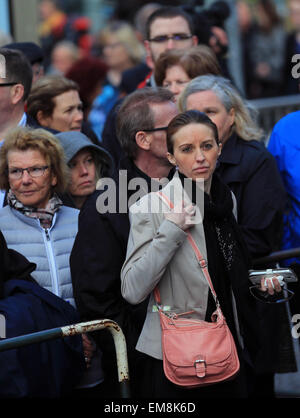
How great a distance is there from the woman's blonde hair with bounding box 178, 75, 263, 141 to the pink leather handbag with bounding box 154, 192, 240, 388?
1349mm

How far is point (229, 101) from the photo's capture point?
556 cm

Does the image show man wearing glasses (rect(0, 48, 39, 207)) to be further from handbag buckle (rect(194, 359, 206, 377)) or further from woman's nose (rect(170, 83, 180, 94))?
handbag buckle (rect(194, 359, 206, 377))

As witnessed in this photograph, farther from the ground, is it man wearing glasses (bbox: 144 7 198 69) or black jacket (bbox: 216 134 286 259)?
man wearing glasses (bbox: 144 7 198 69)

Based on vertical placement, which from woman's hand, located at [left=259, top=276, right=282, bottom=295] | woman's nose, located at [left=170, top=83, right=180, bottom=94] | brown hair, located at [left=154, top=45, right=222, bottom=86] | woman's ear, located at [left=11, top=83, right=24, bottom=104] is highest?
brown hair, located at [left=154, top=45, right=222, bottom=86]

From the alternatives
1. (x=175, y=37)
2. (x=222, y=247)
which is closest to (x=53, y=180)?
(x=222, y=247)

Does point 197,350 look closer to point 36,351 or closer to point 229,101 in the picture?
point 36,351

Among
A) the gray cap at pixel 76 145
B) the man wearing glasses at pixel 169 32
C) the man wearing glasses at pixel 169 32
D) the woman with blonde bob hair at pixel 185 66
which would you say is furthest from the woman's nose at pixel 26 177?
the man wearing glasses at pixel 169 32

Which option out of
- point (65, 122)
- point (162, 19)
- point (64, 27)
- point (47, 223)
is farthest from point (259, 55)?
point (47, 223)

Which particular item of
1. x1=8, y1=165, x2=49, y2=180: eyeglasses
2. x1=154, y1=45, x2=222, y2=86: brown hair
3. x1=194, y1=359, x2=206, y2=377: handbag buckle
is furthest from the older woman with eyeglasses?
x1=154, y1=45, x2=222, y2=86: brown hair

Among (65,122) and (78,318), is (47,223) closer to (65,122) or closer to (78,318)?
(78,318)

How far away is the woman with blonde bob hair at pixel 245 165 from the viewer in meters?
5.26

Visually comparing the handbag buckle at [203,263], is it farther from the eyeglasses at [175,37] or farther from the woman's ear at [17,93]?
the eyeglasses at [175,37]

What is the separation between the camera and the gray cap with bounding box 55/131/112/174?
5.68 metres

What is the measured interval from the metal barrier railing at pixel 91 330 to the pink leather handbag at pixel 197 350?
223mm
